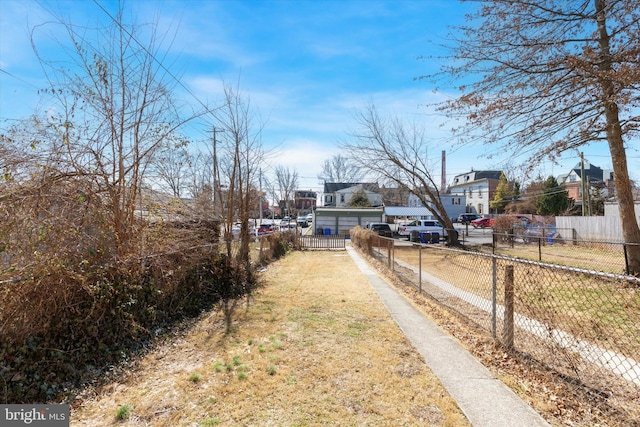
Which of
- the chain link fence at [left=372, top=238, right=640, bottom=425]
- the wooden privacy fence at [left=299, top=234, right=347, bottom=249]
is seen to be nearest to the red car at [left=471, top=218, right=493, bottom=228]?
the wooden privacy fence at [left=299, top=234, right=347, bottom=249]

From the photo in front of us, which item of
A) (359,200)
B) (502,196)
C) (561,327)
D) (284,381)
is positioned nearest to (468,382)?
(284,381)

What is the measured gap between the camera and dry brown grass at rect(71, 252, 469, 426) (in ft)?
9.21

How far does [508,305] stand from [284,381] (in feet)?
8.84

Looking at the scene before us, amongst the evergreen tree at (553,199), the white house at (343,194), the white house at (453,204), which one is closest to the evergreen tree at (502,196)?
the white house at (453,204)

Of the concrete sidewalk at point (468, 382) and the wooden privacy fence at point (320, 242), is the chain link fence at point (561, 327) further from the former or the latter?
the wooden privacy fence at point (320, 242)

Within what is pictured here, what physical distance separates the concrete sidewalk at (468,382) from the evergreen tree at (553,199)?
42161mm

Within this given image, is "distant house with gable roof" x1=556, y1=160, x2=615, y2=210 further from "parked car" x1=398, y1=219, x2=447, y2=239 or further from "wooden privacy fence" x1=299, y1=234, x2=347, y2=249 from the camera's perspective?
"wooden privacy fence" x1=299, y1=234, x2=347, y2=249

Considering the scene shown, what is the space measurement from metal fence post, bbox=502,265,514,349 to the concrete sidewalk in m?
0.52

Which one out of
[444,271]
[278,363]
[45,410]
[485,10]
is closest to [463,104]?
[485,10]

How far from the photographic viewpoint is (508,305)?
156 inches

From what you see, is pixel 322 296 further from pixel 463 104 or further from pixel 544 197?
pixel 544 197

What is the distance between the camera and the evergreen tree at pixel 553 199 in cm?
3906

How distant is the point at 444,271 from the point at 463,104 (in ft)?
14.6

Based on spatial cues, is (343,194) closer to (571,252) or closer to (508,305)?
(571,252)
